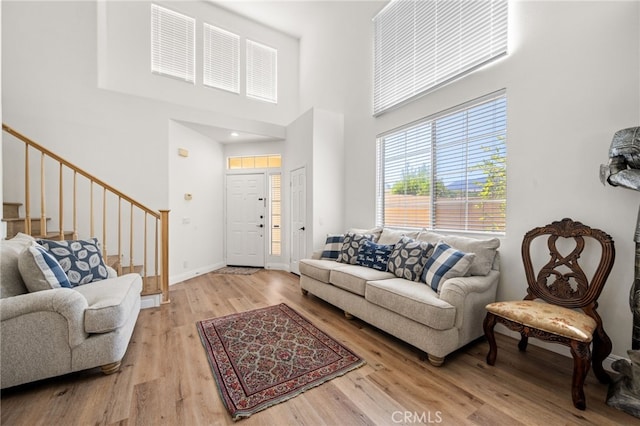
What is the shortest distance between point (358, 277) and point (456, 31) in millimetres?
2911

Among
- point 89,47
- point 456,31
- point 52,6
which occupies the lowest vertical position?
point 456,31

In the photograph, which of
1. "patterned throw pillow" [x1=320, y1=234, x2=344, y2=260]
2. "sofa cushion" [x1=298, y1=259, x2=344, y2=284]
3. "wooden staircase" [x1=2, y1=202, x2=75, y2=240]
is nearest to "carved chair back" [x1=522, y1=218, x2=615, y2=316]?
"sofa cushion" [x1=298, y1=259, x2=344, y2=284]

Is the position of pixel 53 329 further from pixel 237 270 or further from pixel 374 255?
pixel 237 270

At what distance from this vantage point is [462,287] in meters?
2.04

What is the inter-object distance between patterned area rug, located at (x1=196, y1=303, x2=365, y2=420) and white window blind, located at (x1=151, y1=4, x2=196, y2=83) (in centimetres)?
420

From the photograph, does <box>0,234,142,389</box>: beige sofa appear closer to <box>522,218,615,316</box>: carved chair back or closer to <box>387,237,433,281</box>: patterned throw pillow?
<box>387,237,433,281</box>: patterned throw pillow

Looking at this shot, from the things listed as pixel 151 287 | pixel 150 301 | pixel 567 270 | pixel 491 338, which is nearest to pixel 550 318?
pixel 491 338

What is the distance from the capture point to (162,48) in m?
4.37

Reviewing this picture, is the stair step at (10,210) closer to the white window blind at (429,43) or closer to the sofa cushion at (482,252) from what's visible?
the white window blind at (429,43)

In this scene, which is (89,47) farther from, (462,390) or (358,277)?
(462,390)

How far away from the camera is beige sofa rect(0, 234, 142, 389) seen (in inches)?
63.6

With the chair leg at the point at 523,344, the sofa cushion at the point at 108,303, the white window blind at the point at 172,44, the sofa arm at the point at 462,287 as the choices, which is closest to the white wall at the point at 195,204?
the white window blind at the point at 172,44

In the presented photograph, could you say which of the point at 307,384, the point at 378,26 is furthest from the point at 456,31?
the point at 307,384

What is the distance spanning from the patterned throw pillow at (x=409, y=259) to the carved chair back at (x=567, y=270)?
32.2 inches
